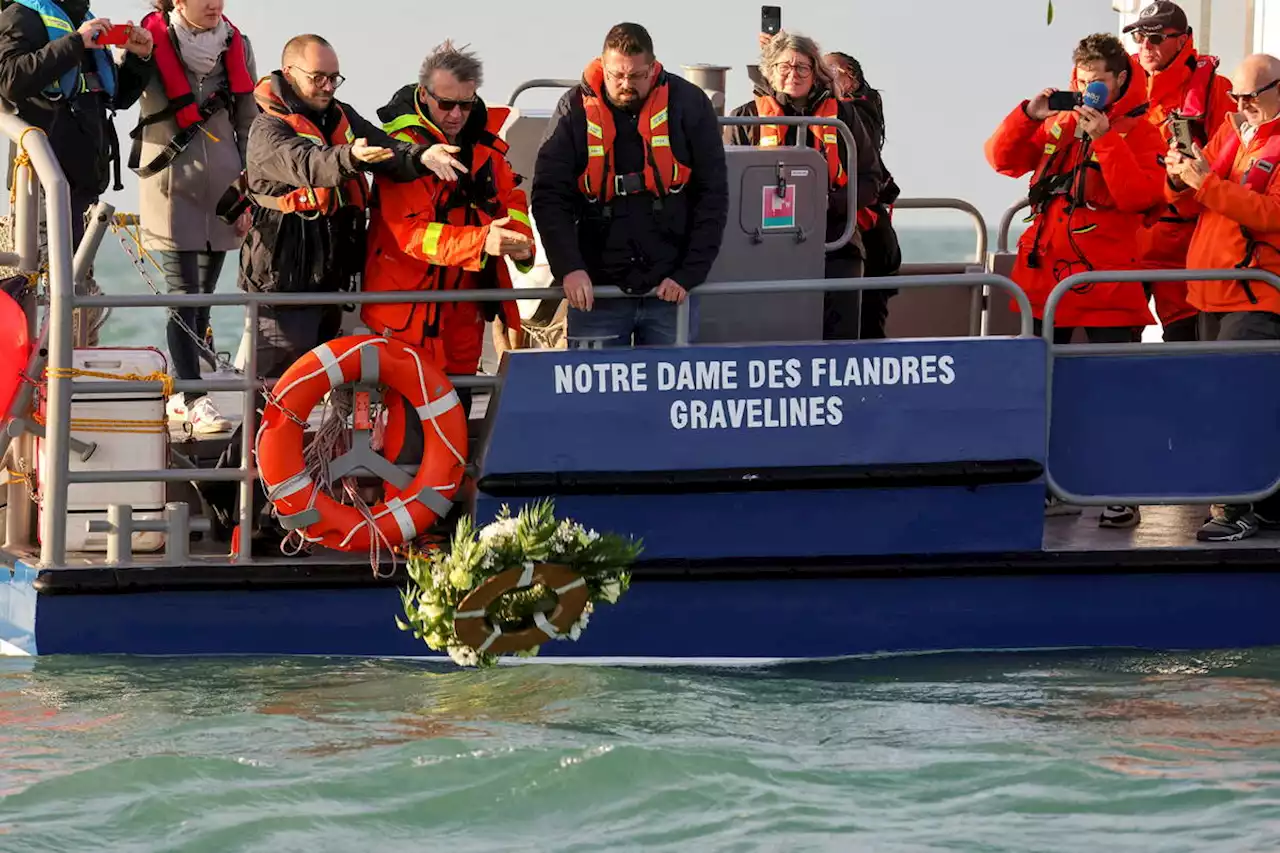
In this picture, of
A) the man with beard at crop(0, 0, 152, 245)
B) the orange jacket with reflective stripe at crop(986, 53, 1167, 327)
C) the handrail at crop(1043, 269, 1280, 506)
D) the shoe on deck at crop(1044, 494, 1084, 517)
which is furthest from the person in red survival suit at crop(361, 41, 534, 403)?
the shoe on deck at crop(1044, 494, 1084, 517)

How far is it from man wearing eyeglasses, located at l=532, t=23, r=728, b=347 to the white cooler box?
4.79ft

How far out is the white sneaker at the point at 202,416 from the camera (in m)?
7.55

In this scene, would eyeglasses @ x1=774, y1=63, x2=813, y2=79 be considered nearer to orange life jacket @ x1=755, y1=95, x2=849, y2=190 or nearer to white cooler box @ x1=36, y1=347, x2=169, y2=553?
orange life jacket @ x1=755, y1=95, x2=849, y2=190

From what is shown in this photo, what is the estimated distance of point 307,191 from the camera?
6.52m

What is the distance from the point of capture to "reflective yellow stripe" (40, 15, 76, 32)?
7.31 m

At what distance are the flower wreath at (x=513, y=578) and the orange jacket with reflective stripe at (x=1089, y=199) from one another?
1909 mm

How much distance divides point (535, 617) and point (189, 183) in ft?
8.15

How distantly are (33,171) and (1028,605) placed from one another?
12.4ft

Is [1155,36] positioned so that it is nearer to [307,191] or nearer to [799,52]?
[799,52]

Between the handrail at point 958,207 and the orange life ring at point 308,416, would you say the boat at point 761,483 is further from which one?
the handrail at point 958,207

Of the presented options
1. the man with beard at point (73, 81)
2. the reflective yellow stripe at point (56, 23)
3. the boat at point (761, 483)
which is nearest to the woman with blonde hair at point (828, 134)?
the boat at point (761, 483)

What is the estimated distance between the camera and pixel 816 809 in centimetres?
574

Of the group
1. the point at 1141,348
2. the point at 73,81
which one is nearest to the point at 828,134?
the point at 1141,348

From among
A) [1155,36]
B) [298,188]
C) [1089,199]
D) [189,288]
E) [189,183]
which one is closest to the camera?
[298,188]
